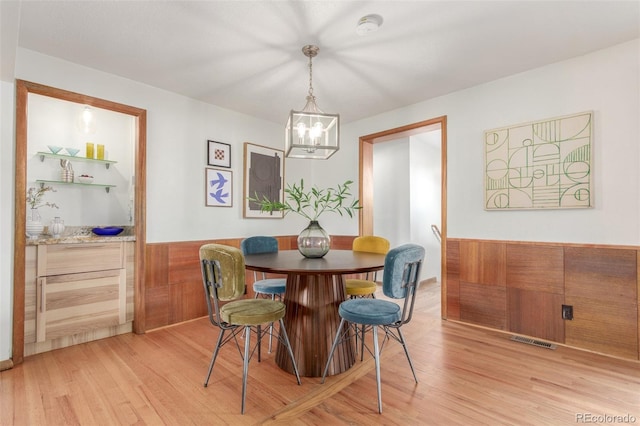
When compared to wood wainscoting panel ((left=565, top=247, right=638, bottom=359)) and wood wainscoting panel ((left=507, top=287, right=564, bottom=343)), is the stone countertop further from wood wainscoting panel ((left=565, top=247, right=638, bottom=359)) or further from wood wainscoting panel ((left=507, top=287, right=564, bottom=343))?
wood wainscoting panel ((left=565, top=247, right=638, bottom=359))

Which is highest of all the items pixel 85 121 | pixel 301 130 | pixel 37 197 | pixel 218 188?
pixel 85 121

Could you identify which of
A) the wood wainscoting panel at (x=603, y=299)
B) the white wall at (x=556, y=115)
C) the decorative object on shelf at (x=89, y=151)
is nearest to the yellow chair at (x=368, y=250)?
the white wall at (x=556, y=115)

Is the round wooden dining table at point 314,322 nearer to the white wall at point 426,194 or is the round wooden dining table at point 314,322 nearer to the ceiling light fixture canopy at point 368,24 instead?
the ceiling light fixture canopy at point 368,24

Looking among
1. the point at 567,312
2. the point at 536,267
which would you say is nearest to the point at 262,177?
the point at 536,267

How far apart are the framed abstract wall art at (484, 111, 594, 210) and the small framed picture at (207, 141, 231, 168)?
2926 millimetres

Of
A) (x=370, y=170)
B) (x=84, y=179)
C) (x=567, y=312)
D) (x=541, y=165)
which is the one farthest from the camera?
(x=370, y=170)

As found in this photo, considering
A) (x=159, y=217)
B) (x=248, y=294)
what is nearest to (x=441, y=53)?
(x=159, y=217)

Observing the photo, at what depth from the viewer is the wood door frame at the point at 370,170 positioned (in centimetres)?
337

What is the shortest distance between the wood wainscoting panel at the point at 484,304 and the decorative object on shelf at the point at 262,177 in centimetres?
258

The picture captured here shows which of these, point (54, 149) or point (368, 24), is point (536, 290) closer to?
point (368, 24)

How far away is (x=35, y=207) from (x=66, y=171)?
441 millimetres

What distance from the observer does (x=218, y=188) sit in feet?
11.9

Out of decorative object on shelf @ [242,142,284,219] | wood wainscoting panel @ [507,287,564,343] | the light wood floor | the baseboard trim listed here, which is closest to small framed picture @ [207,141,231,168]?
decorative object on shelf @ [242,142,284,219]

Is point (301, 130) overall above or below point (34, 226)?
above
